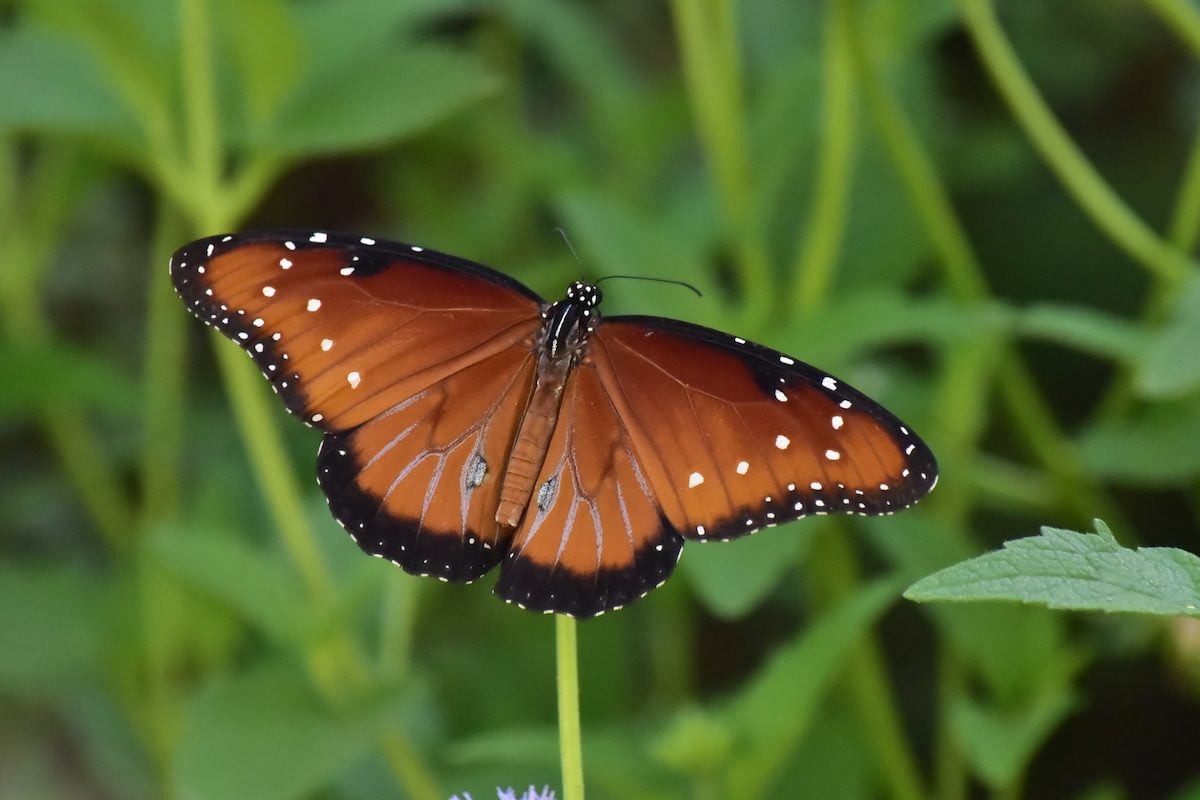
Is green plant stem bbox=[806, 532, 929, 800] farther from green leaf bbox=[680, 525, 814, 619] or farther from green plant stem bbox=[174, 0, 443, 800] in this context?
green plant stem bbox=[174, 0, 443, 800]

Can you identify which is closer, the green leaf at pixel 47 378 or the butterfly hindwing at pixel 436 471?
the butterfly hindwing at pixel 436 471

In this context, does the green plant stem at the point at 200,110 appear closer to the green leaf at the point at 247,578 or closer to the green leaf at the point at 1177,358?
the green leaf at the point at 247,578

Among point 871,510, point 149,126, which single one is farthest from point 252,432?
point 871,510

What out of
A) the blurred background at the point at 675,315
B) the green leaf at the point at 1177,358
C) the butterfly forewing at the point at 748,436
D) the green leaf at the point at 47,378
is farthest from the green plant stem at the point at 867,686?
the green leaf at the point at 47,378

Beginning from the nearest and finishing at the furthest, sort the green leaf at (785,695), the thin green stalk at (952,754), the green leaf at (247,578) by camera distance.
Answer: the green leaf at (785,695)
the green leaf at (247,578)
the thin green stalk at (952,754)

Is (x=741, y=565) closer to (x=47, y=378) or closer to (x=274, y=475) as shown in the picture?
(x=274, y=475)

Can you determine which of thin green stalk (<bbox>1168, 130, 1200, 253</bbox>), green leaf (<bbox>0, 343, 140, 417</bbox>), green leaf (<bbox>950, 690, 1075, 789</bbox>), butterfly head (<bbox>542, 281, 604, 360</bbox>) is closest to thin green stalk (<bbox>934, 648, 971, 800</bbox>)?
green leaf (<bbox>950, 690, 1075, 789</bbox>)
